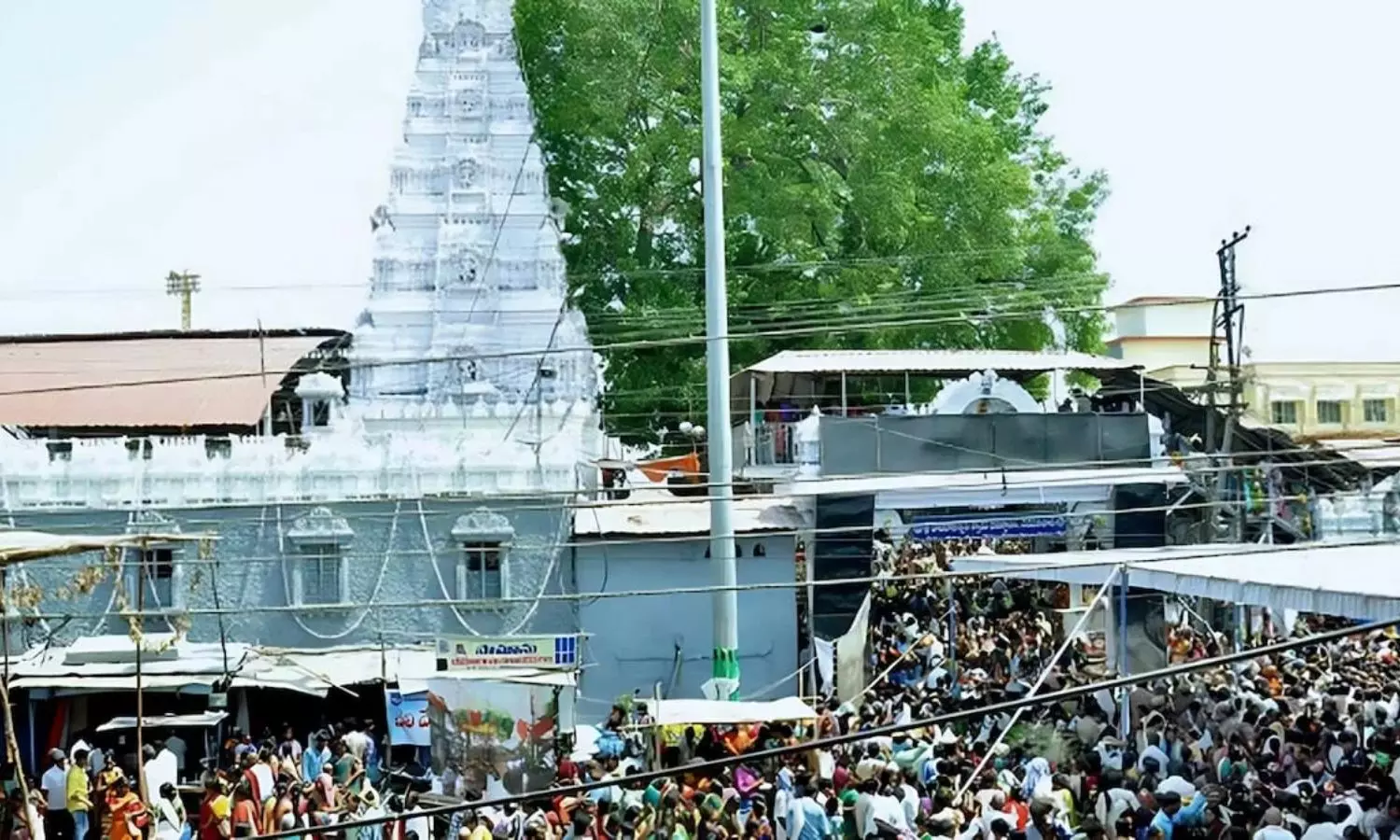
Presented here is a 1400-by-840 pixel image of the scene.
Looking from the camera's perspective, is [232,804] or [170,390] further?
[170,390]

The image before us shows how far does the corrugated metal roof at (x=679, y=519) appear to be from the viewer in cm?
2520

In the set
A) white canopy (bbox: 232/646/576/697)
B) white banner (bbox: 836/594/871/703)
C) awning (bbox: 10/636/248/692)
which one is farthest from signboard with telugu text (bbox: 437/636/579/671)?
white banner (bbox: 836/594/871/703)

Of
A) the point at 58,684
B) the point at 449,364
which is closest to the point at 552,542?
the point at 58,684

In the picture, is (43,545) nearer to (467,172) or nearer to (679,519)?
(679,519)

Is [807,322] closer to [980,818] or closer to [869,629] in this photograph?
[869,629]

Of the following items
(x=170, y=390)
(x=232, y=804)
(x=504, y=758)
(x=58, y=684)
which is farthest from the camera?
(x=170, y=390)

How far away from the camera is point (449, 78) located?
38688mm

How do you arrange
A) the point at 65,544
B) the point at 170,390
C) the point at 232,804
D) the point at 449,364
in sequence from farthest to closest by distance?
1. the point at 449,364
2. the point at 170,390
3. the point at 232,804
4. the point at 65,544

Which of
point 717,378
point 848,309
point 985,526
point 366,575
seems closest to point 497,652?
point 366,575

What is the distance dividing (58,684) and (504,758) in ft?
25.8

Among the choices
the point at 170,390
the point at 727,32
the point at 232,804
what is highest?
the point at 727,32

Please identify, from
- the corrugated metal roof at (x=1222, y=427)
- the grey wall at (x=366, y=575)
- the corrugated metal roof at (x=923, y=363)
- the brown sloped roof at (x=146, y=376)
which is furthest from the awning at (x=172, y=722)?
the corrugated metal roof at (x=1222, y=427)

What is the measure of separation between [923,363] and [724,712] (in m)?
12.4

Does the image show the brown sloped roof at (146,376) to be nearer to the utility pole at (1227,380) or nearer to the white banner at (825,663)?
the white banner at (825,663)
